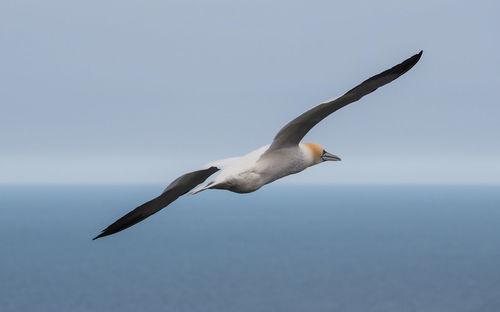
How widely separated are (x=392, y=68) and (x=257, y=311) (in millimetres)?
164270

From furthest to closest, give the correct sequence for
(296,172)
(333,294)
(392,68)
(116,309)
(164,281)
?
(164,281) < (333,294) < (116,309) < (296,172) < (392,68)

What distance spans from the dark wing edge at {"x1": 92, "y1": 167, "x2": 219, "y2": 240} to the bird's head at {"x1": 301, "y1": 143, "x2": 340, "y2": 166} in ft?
6.14

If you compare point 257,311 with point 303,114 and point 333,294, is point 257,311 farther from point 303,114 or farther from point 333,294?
point 303,114

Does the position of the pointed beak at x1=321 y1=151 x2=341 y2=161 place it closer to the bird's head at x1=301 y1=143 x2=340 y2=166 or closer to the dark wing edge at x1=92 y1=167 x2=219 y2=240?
the bird's head at x1=301 y1=143 x2=340 y2=166

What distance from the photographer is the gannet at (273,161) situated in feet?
28.3

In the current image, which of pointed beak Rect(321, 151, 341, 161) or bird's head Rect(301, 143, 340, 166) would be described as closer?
bird's head Rect(301, 143, 340, 166)

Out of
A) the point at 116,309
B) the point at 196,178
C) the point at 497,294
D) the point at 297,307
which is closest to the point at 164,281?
the point at 116,309

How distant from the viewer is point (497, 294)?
563 feet

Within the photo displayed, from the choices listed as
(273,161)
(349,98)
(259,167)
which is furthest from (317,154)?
(349,98)

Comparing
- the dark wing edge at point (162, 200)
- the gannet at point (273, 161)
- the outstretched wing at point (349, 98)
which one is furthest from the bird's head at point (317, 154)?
the dark wing edge at point (162, 200)

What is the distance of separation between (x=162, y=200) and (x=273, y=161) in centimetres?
260

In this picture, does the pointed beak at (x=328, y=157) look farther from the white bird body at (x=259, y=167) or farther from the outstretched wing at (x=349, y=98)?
the outstretched wing at (x=349, y=98)

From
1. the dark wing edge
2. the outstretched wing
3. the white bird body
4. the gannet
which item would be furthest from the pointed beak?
the dark wing edge

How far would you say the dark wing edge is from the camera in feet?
35.5
